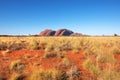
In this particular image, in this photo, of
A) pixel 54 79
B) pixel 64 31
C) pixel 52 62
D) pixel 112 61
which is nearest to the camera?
pixel 54 79

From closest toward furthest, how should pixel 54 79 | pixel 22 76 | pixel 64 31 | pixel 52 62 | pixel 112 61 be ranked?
pixel 54 79 < pixel 22 76 < pixel 112 61 < pixel 52 62 < pixel 64 31

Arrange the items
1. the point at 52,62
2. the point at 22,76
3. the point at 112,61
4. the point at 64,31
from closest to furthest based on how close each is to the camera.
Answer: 1. the point at 22,76
2. the point at 112,61
3. the point at 52,62
4. the point at 64,31

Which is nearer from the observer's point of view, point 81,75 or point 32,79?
point 32,79

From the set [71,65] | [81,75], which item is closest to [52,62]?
[71,65]

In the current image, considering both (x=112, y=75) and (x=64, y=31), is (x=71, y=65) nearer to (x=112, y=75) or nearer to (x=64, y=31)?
(x=112, y=75)

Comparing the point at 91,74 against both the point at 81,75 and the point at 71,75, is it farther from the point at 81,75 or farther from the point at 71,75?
the point at 71,75

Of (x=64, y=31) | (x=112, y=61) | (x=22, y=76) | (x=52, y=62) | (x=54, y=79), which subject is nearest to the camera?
(x=54, y=79)

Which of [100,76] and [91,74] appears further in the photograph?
[91,74]

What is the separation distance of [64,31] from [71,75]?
16298 centimetres

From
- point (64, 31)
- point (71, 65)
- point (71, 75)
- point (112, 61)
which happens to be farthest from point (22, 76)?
point (64, 31)

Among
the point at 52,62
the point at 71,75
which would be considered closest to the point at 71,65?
the point at 52,62

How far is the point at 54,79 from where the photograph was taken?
7.50m

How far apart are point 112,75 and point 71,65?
2.81 m

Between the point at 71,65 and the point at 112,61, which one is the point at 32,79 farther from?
the point at 112,61
